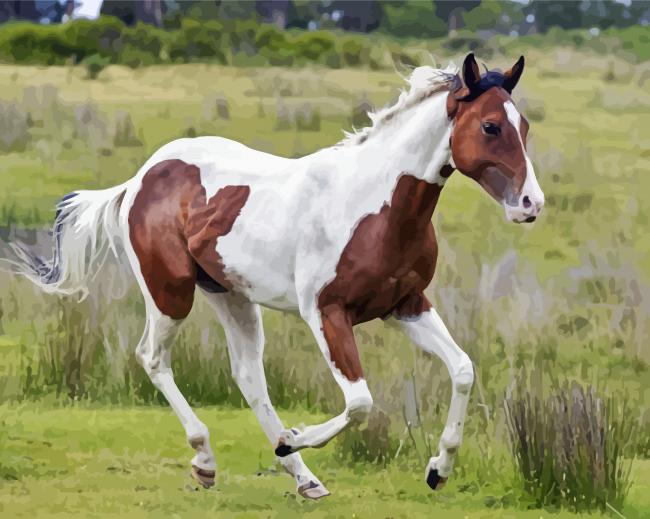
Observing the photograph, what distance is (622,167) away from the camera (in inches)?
719

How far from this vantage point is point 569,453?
777cm

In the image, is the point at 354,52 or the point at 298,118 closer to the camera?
the point at 298,118

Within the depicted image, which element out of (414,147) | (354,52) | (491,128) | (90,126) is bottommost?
(90,126)

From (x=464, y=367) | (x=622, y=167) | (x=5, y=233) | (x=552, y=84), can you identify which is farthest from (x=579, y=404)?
(x=552, y=84)

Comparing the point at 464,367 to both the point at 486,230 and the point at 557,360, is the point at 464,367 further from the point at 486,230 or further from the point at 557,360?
the point at 486,230

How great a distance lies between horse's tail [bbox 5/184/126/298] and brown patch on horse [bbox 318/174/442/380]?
1959 mm

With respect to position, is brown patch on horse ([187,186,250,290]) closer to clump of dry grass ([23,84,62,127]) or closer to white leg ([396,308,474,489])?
white leg ([396,308,474,489])

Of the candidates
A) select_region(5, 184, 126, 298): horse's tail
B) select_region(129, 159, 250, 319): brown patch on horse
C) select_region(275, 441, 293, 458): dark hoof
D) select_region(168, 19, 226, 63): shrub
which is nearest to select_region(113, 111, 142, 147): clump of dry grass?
select_region(168, 19, 226, 63): shrub

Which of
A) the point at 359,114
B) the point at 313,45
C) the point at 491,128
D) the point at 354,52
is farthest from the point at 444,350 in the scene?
the point at 313,45

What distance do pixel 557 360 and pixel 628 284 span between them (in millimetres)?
2177

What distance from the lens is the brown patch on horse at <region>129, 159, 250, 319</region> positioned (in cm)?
813

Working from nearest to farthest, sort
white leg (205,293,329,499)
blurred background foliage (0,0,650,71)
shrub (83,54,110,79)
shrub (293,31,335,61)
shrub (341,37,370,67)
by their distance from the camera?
white leg (205,293,329,499) < shrub (83,54,110,79) < shrub (341,37,370,67) < blurred background foliage (0,0,650,71) < shrub (293,31,335,61)

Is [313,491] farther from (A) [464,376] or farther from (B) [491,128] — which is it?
(B) [491,128]

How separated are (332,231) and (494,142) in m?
0.92
